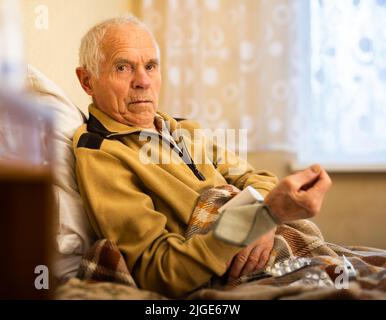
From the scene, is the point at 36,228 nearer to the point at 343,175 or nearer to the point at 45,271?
the point at 45,271

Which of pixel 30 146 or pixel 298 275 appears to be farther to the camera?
pixel 298 275

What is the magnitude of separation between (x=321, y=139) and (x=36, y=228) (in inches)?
90.5

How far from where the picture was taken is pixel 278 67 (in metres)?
2.46

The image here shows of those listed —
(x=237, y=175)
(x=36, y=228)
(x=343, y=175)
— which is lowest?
(x=343, y=175)

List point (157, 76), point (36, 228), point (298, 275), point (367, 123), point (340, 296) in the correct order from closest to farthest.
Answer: point (36, 228), point (340, 296), point (298, 275), point (157, 76), point (367, 123)

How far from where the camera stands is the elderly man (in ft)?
3.18

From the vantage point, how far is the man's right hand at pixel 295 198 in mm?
888

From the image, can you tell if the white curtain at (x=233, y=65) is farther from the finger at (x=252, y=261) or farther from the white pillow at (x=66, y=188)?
the finger at (x=252, y=261)

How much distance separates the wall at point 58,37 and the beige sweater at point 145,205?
448 mm

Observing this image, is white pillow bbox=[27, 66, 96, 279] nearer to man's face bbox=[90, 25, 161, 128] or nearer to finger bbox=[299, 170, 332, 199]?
man's face bbox=[90, 25, 161, 128]

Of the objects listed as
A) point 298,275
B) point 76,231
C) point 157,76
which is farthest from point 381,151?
point 76,231

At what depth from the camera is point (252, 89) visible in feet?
8.16

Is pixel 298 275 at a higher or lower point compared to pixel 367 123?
lower

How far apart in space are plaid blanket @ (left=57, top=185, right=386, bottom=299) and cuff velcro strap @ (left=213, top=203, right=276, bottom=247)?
0.31 feet
